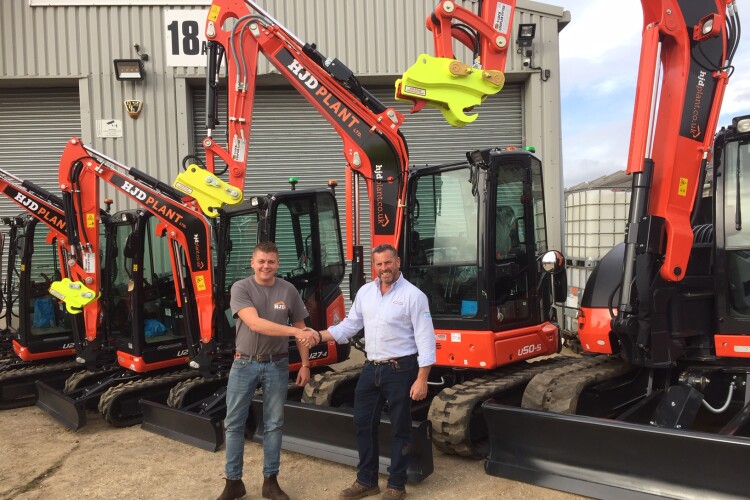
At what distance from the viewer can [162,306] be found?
7.23m

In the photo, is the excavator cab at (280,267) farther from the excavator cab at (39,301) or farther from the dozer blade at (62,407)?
the excavator cab at (39,301)

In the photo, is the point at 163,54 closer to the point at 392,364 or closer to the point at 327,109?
the point at 327,109

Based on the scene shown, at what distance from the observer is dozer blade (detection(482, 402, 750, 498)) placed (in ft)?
12.2

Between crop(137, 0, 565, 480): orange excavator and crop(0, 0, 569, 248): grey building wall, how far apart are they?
19.6 ft

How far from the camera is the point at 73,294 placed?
7117 mm

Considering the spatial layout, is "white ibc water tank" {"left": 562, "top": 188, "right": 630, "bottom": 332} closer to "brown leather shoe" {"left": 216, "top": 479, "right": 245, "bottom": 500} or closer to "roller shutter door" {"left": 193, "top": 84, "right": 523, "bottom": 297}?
"roller shutter door" {"left": 193, "top": 84, "right": 523, "bottom": 297}

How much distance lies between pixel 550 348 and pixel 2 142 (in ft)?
37.1

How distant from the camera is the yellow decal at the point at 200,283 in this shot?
259 inches

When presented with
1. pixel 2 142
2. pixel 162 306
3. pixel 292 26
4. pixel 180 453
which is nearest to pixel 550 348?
pixel 180 453

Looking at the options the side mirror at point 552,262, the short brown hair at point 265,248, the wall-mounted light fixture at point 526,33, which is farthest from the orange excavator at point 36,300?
the wall-mounted light fixture at point 526,33

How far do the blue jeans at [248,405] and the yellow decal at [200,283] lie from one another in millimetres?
2408

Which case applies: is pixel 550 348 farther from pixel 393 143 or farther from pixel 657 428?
pixel 393 143

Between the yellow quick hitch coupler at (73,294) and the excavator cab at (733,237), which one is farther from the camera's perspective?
the yellow quick hitch coupler at (73,294)

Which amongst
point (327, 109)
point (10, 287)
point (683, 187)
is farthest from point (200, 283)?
point (683, 187)
